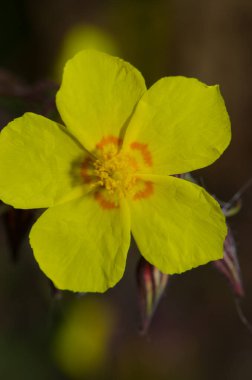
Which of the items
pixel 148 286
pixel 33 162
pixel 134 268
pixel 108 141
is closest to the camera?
pixel 33 162

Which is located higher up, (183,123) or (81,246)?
(183,123)

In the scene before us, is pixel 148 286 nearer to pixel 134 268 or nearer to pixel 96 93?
pixel 96 93

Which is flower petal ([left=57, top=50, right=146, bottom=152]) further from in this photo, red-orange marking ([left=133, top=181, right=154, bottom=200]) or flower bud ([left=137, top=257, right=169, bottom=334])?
flower bud ([left=137, top=257, right=169, bottom=334])

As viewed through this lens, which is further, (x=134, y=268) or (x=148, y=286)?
(x=134, y=268)

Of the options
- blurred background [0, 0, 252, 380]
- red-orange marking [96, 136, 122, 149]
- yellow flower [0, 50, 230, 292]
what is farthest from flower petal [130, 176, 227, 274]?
blurred background [0, 0, 252, 380]

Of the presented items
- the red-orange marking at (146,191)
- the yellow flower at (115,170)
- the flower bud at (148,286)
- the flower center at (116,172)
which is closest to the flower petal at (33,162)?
the yellow flower at (115,170)

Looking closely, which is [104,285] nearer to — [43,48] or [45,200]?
[45,200]


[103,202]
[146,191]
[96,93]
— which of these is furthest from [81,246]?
[96,93]
